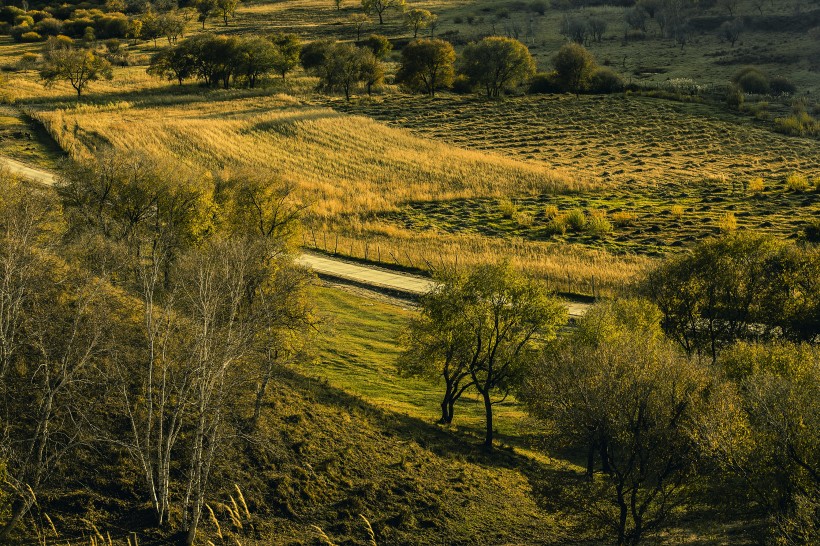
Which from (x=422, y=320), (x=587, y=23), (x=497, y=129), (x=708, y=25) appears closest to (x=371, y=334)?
(x=422, y=320)

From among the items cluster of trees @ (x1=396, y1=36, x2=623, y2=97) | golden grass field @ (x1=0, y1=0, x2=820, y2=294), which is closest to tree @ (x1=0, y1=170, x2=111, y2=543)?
golden grass field @ (x1=0, y1=0, x2=820, y2=294)

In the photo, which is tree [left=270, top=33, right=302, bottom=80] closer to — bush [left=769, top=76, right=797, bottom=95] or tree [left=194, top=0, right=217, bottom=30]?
tree [left=194, top=0, right=217, bottom=30]

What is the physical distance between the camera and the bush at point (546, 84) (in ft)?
448

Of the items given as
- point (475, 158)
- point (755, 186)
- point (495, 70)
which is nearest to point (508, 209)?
point (475, 158)

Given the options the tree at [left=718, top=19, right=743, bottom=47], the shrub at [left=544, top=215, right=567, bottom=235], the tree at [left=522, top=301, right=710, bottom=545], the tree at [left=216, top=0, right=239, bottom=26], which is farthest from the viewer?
the tree at [left=216, top=0, right=239, bottom=26]

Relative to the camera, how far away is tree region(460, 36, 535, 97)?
132m

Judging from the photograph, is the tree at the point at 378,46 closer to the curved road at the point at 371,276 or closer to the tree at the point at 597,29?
the tree at the point at 597,29

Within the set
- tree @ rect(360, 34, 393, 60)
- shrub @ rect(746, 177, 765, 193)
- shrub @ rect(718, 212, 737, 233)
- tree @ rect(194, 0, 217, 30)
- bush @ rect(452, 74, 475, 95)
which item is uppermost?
tree @ rect(194, 0, 217, 30)

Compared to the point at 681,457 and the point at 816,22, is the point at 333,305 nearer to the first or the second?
the point at 681,457

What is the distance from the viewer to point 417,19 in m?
177

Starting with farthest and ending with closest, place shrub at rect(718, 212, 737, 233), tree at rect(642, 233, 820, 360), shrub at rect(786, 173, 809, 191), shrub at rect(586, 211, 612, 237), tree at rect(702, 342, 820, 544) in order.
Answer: shrub at rect(786, 173, 809, 191) < shrub at rect(586, 211, 612, 237) < shrub at rect(718, 212, 737, 233) < tree at rect(642, 233, 820, 360) < tree at rect(702, 342, 820, 544)

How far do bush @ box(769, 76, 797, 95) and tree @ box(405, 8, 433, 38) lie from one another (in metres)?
73.8

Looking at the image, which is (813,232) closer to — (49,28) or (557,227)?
(557,227)

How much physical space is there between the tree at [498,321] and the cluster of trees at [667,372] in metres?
0.07
